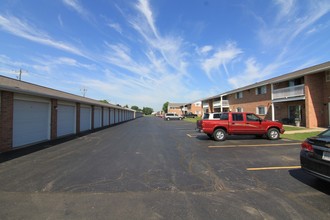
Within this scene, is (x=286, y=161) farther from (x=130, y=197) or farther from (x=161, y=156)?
(x=130, y=197)

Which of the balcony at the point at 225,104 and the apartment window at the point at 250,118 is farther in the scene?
the balcony at the point at 225,104

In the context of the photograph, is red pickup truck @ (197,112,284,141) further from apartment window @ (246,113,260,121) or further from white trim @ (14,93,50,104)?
white trim @ (14,93,50,104)

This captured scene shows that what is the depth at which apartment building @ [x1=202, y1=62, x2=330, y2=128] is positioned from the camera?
62.9ft

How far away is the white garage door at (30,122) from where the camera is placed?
32.9 feet

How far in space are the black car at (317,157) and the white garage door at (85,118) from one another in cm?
1807

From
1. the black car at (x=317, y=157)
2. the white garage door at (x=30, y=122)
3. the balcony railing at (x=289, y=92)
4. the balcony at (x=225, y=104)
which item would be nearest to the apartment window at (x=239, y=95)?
the balcony at (x=225, y=104)

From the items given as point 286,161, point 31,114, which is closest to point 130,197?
point 286,161

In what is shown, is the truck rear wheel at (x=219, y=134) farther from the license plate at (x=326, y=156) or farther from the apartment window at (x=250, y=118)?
the license plate at (x=326, y=156)

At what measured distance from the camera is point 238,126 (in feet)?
41.6

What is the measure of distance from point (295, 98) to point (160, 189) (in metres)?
21.3

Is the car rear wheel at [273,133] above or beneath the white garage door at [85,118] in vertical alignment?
beneath

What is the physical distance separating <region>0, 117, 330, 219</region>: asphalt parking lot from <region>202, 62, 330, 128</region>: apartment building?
589 inches

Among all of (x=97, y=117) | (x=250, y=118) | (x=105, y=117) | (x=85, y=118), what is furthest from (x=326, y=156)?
(x=105, y=117)

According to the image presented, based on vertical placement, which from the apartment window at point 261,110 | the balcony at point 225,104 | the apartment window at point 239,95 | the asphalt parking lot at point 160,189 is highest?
the apartment window at point 239,95
